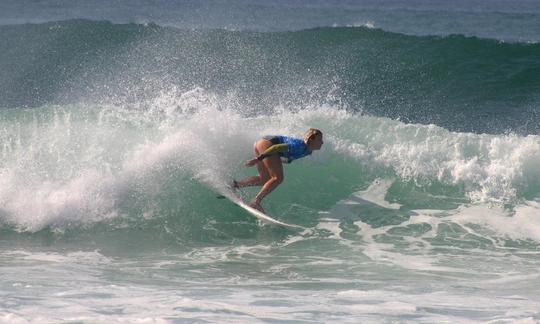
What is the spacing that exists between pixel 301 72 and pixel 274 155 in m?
11.0

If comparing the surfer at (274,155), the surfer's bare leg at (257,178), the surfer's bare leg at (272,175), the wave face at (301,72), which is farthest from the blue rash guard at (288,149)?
the wave face at (301,72)

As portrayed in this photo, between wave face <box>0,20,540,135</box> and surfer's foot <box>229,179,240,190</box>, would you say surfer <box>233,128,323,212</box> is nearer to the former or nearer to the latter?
surfer's foot <box>229,179,240,190</box>

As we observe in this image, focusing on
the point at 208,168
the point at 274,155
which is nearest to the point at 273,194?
the point at 208,168

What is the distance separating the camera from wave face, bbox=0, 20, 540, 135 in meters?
19.6

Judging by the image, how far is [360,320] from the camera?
7418 millimetres

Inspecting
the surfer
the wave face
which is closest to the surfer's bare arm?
the surfer

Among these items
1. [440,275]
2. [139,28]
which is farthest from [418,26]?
[440,275]

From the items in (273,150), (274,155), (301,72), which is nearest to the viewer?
(273,150)

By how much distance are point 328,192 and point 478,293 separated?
4.95 meters

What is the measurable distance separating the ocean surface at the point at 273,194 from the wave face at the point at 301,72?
0.28ft

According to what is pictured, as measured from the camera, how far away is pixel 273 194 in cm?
1334

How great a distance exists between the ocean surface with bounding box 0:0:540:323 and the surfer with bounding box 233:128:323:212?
2.18 feet

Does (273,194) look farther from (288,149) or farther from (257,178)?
(288,149)

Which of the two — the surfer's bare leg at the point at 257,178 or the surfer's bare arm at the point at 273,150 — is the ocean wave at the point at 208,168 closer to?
the surfer's bare leg at the point at 257,178
